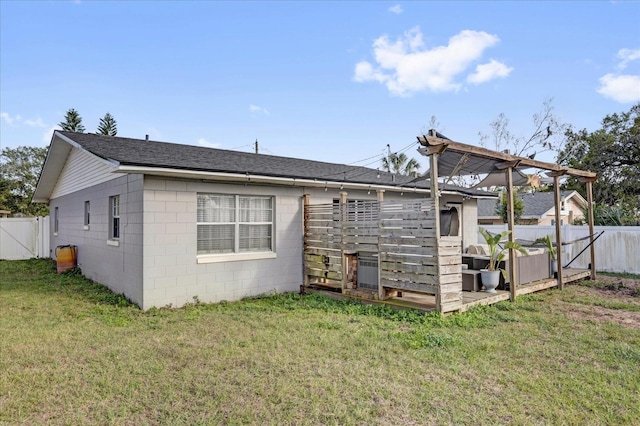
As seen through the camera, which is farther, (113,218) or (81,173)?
(81,173)

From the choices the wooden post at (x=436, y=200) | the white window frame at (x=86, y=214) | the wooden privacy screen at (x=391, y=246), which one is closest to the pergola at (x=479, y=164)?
the wooden post at (x=436, y=200)

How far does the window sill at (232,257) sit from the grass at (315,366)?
1.01 meters

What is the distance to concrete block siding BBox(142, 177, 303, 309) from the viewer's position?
676 centimetres

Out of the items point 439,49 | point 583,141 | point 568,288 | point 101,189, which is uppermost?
point 439,49

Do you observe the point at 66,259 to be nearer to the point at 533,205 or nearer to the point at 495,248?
the point at 495,248

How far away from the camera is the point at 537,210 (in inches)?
992

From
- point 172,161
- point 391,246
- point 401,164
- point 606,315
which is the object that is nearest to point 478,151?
point 391,246

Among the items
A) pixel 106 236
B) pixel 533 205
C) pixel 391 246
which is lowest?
pixel 391 246

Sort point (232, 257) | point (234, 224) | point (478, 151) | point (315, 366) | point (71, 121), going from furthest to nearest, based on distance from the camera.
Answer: point (71, 121)
point (234, 224)
point (232, 257)
point (478, 151)
point (315, 366)

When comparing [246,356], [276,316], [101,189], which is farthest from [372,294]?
[101,189]

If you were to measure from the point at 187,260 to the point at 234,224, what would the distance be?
122 centimetres

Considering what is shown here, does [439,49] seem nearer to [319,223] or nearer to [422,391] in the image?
[319,223]

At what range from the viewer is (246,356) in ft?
14.5

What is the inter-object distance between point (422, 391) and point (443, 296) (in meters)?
2.83
